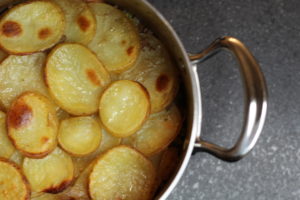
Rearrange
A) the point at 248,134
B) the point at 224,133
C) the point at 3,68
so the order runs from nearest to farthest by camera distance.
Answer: the point at 248,134, the point at 3,68, the point at 224,133

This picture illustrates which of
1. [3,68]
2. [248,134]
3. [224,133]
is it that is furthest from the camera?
[224,133]

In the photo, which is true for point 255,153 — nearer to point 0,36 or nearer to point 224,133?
point 224,133

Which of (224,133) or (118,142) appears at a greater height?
(118,142)

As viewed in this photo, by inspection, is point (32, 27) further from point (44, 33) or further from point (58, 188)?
point (58, 188)

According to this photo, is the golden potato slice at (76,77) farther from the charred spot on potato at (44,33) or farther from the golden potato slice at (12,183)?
the golden potato slice at (12,183)

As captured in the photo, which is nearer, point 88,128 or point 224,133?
point 88,128

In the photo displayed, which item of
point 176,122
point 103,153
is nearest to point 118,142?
point 103,153

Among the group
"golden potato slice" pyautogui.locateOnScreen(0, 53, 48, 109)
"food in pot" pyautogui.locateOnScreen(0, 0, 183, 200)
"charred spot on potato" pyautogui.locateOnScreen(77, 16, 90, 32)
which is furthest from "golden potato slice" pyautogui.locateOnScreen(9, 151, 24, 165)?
"charred spot on potato" pyautogui.locateOnScreen(77, 16, 90, 32)

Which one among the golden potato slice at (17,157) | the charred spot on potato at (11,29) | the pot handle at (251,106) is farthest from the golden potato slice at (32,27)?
the pot handle at (251,106)
